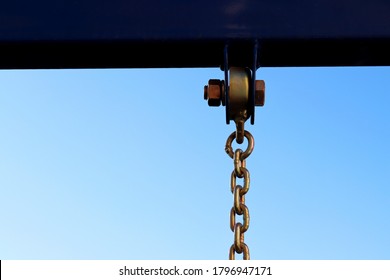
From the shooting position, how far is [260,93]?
3.65 feet

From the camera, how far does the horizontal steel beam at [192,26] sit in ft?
3.56

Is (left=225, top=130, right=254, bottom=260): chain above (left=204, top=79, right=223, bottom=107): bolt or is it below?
below

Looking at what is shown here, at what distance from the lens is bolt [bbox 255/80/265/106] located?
1.11m

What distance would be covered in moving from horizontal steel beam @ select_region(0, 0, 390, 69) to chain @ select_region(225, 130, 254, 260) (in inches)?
7.7

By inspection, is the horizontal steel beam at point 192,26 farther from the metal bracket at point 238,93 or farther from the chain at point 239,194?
the chain at point 239,194

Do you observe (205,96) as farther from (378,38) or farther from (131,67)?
(378,38)

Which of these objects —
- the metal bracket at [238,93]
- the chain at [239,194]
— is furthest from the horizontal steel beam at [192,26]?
the chain at [239,194]

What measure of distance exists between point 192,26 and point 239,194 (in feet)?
1.15

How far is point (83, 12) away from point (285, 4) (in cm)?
41

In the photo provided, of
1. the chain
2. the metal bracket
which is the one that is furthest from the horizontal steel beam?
the chain

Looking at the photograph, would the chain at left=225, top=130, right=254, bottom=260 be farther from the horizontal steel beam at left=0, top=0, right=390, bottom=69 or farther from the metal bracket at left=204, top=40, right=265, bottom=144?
the horizontal steel beam at left=0, top=0, right=390, bottom=69

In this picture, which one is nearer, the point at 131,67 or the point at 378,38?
the point at 378,38

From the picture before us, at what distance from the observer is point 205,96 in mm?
1120
